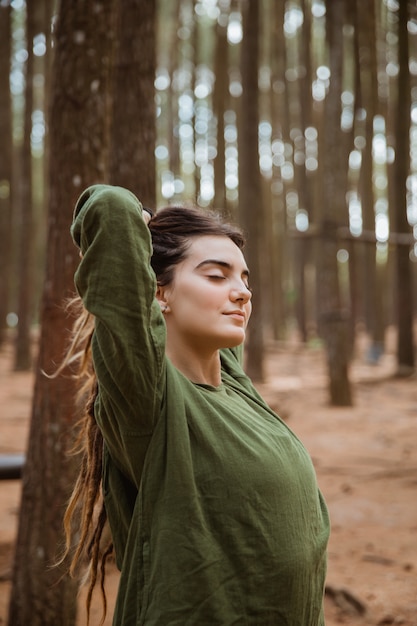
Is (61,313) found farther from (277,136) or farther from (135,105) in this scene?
(277,136)

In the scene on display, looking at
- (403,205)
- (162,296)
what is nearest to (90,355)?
(162,296)

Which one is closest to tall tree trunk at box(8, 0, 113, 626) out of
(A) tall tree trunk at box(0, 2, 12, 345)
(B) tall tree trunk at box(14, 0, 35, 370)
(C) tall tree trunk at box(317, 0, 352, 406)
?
(C) tall tree trunk at box(317, 0, 352, 406)

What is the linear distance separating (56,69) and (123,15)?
150 cm

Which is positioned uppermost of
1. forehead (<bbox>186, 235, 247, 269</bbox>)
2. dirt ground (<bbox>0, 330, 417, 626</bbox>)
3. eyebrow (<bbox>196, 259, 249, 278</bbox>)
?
forehead (<bbox>186, 235, 247, 269</bbox>)

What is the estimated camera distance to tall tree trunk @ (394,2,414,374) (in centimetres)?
943

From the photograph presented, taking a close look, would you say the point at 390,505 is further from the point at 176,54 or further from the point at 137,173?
the point at 176,54

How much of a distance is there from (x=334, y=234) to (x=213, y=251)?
23.7ft

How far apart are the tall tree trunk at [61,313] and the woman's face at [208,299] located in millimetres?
1228

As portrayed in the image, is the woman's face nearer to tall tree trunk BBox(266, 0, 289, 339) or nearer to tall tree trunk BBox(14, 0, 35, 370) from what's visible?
tall tree trunk BBox(14, 0, 35, 370)

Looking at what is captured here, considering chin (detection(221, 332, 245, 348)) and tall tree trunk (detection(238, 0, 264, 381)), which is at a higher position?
tall tree trunk (detection(238, 0, 264, 381))

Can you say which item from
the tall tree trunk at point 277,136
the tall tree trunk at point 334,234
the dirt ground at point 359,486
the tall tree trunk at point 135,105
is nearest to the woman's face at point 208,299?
the dirt ground at point 359,486

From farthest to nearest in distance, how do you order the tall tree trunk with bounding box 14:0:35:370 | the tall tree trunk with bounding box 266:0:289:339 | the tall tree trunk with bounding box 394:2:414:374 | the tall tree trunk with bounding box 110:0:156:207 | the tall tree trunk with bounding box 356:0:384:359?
the tall tree trunk with bounding box 266:0:289:339, the tall tree trunk with bounding box 356:0:384:359, the tall tree trunk with bounding box 14:0:35:370, the tall tree trunk with bounding box 394:2:414:374, the tall tree trunk with bounding box 110:0:156:207

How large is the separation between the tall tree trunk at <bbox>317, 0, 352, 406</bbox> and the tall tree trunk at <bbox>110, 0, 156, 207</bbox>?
4956mm

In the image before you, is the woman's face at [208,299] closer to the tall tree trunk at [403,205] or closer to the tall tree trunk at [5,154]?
the tall tree trunk at [403,205]
